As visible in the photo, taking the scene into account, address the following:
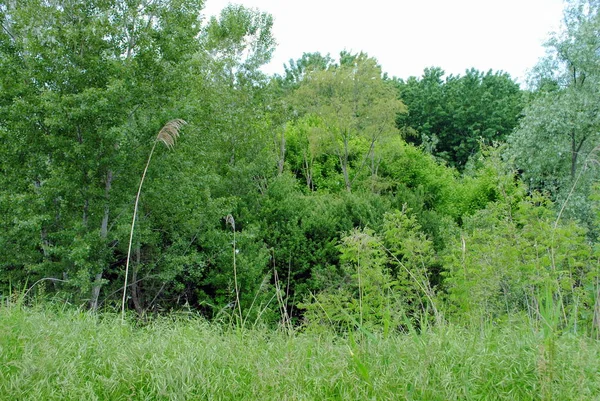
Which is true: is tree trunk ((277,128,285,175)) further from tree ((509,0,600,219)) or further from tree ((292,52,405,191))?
tree ((509,0,600,219))

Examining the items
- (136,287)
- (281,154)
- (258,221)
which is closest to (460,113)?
(281,154)

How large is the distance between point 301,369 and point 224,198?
9405mm

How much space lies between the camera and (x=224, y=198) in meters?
11.9

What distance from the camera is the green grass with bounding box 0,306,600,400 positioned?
246 cm

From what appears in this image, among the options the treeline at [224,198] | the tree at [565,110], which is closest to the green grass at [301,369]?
the treeline at [224,198]

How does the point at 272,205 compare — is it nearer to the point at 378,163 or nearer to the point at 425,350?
the point at 378,163

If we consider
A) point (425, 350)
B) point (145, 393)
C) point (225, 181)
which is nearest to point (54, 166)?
point (225, 181)

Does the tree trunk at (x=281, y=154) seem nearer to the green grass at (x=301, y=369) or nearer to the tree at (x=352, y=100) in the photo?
the tree at (x=352, y=100)

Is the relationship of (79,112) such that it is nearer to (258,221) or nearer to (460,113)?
(258,221)

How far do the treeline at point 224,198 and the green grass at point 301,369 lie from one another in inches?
13.2

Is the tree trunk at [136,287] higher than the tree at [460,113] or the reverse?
the reverse

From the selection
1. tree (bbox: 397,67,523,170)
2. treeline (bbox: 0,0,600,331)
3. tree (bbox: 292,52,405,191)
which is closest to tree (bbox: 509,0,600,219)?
treeline (bbox: 0,0,600,331)

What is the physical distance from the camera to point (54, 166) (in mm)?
8703

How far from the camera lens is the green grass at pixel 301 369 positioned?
2.46 metres
